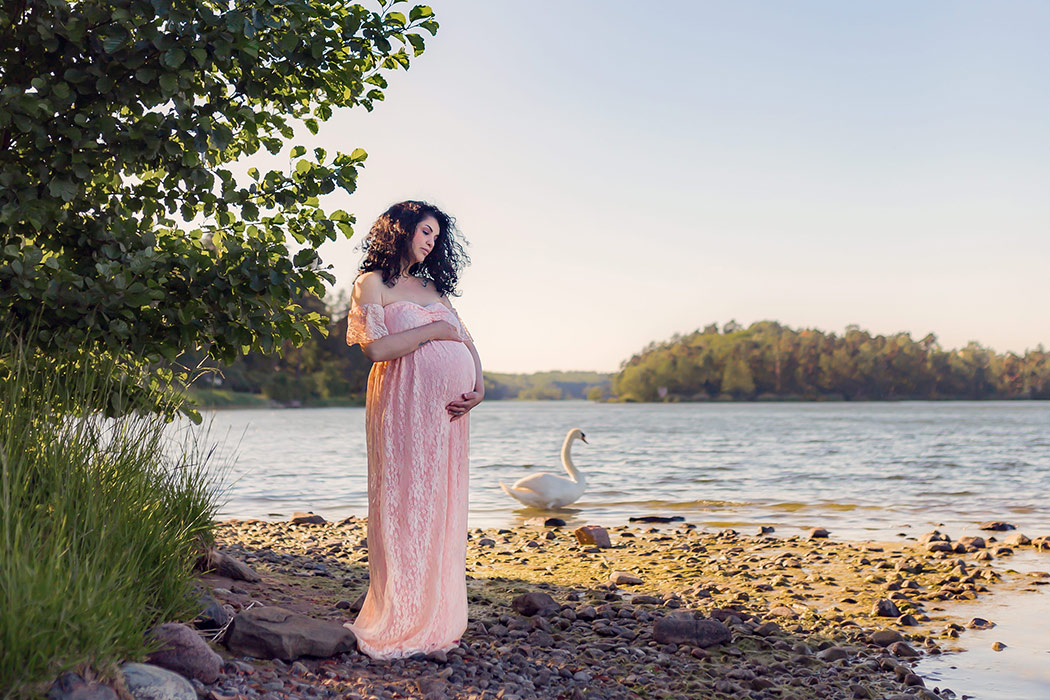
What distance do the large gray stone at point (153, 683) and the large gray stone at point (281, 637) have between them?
865 mm

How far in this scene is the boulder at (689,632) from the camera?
19.3ft

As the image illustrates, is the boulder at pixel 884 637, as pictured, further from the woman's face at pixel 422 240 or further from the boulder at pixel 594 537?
the boulder at pixel 594 537

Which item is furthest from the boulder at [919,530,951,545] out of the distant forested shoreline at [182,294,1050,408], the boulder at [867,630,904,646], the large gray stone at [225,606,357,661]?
the distant forested shoreline at [182,294,1050,408]

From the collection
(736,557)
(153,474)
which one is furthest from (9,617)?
(736,557)

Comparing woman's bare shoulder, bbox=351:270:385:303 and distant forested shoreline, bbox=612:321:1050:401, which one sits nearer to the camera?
woman's bare shoulder, bbox=351:270:385:303

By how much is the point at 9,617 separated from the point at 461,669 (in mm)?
2483

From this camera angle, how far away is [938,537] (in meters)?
10.9

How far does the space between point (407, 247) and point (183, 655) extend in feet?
8.92

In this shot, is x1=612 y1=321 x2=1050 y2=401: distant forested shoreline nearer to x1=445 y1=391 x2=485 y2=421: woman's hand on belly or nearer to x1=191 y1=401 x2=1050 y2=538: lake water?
x1=191 y1=401 x2=1050 y2=538: lake water

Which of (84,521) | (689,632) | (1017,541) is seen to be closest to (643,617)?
(689,632)

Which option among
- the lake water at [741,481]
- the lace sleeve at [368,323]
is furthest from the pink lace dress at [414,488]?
the lake water at [741,481]

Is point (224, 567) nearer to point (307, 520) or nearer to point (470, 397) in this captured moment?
point (470, 397)

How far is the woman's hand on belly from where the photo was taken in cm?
535

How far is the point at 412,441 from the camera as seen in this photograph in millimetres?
5289
